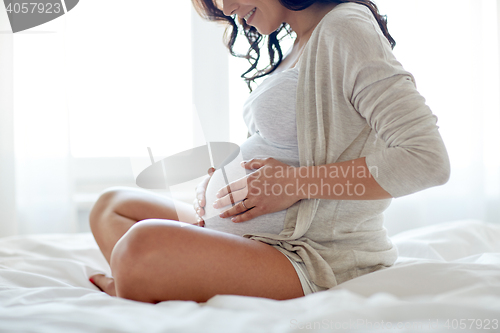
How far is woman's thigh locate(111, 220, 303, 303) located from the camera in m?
0.59

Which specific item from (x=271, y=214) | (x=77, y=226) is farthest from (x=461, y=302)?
(x=77, y=226)

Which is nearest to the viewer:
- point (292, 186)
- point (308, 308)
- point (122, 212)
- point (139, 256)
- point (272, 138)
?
point (308, 308)

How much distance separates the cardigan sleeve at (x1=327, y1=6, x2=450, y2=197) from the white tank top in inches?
5.5

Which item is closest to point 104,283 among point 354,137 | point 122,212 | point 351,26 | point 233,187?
point 122,212

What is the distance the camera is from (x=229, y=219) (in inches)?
30.4

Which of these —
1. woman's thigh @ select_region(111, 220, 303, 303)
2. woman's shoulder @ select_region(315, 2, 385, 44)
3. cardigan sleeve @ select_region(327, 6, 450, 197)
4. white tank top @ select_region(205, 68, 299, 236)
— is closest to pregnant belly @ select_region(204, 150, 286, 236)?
white tank top @ select_region(205, 68, 299, 236)

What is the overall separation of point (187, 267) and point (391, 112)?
45 cm

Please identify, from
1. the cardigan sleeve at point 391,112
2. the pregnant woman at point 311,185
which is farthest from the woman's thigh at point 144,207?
the cardigan sleeve at point 391,112

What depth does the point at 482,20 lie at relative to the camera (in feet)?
5.90

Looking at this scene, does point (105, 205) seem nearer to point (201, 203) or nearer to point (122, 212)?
point (122, 212)

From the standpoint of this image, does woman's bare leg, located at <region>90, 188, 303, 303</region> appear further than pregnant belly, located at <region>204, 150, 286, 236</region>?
No

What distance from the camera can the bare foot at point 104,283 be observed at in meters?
0.83

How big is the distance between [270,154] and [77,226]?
1.30 metres

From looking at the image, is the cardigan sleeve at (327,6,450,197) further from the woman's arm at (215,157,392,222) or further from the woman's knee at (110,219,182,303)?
the woman's knee at (110,219,182,303)
